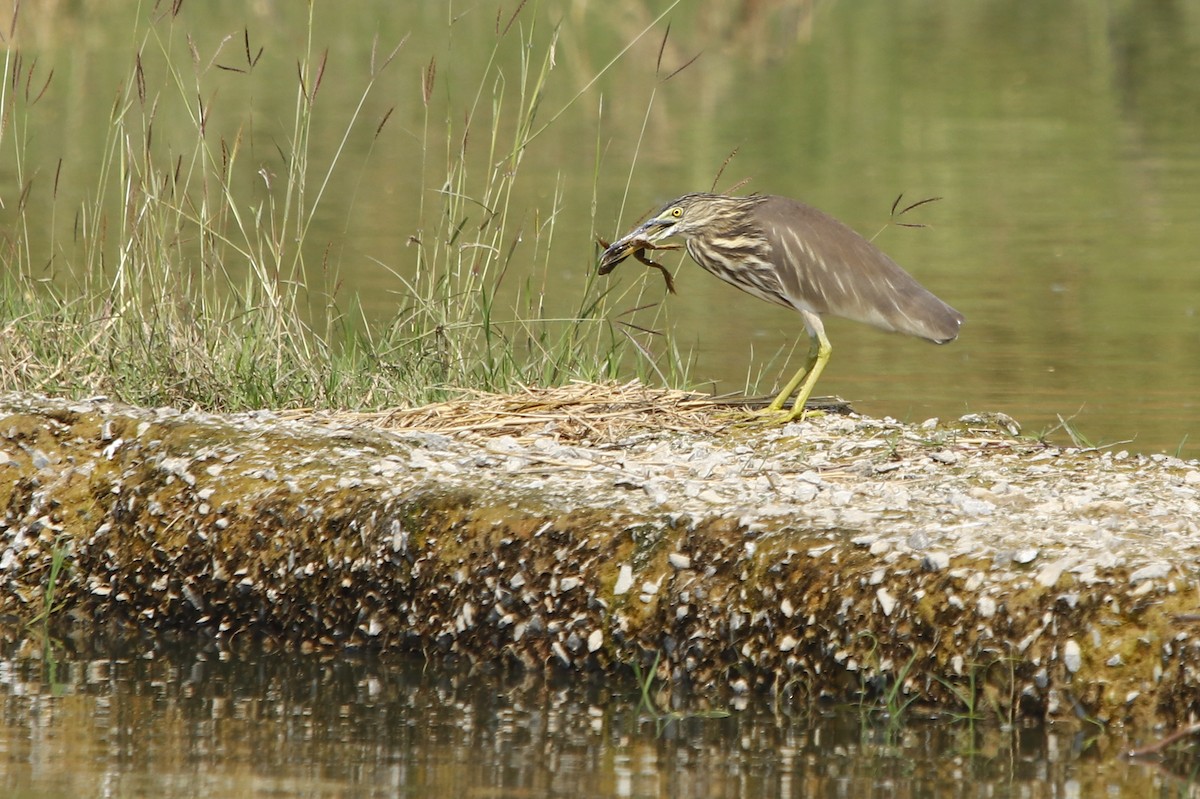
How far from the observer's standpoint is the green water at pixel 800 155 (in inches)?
305

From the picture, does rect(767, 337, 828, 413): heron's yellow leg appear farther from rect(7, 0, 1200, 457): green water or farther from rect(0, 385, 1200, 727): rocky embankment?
rect(7, 0, 1200, 457): green water

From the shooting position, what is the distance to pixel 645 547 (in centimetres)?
375

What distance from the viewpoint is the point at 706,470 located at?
4.34m

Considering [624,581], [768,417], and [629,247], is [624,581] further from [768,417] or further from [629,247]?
[629,247]

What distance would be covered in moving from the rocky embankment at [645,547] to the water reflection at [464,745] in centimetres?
11

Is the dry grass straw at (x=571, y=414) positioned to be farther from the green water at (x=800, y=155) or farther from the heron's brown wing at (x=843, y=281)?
the green water at (x=800, y=155)

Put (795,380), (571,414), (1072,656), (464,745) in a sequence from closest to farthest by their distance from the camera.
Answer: (1072,656)
(464,745)
(571,414)
(795,380)

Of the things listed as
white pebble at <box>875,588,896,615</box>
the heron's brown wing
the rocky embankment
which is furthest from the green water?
white pebble at <box>875,588,896,615</box>

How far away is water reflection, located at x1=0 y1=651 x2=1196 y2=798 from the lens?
10.1ft

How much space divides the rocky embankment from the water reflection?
11cm

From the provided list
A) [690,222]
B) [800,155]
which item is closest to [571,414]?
[690,222]

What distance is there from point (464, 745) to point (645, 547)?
2.01 ft

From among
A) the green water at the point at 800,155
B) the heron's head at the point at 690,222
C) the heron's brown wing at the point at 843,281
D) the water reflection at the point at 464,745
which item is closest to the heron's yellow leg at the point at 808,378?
the heron's brown wing at the point at 843,281

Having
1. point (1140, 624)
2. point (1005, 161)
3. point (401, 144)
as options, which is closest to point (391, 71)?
point (401, 144)
